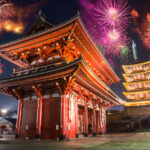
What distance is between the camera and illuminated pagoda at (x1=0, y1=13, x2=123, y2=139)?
14732 mm

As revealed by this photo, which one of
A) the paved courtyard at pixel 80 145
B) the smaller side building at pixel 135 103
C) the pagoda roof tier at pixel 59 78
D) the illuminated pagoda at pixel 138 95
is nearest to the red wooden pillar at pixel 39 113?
the pagoda roof tier at pixel 59 78

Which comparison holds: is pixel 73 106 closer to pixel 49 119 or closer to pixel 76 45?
pixel 49 119

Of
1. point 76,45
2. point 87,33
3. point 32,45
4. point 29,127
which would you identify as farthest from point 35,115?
point 87,33

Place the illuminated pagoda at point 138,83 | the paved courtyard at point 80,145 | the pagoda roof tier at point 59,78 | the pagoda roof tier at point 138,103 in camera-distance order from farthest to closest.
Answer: the illuminated pagoda at point 138,83, the pagoda roof tier at point 138,103, the pagoda roof tier at point 59,78, the paved courtyard at point 80,145

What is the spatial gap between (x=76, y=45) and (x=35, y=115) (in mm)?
9494

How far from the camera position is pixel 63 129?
566 inches

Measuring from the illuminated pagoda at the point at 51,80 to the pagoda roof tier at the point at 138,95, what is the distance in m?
24.6

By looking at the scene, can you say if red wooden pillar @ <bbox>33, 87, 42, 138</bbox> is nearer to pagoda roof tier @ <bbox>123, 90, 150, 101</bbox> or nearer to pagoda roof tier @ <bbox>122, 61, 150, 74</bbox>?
pagoda roof tier @ <bbox>123, 90, 150, 101</bbox>

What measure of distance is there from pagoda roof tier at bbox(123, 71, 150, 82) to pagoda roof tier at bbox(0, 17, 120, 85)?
23.5m

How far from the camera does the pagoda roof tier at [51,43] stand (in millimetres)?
16156

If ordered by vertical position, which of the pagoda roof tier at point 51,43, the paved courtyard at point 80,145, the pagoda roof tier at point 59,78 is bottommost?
the paved courtyard at point 80,145

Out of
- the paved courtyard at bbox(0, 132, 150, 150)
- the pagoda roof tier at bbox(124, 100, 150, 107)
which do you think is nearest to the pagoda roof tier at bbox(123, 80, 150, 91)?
the pagoda roof tier at bbox(124, 100, 150, 107)

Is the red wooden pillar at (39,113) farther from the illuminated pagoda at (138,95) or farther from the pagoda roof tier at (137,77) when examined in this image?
the pagoda roof tier at (137,77)

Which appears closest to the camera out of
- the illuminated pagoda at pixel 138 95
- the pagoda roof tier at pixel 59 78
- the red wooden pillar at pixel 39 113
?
the pagoda roof tier at pixel 59 78
